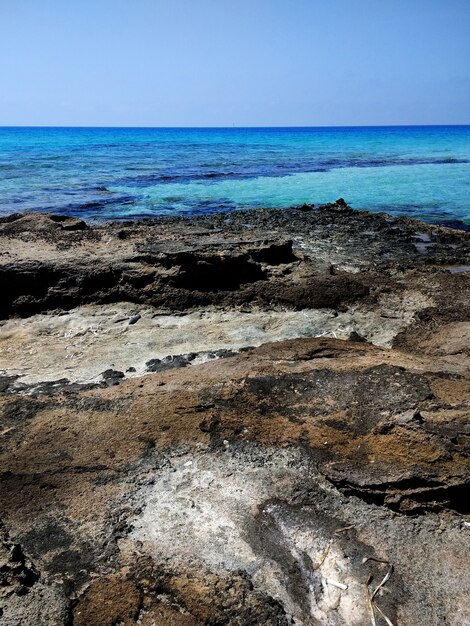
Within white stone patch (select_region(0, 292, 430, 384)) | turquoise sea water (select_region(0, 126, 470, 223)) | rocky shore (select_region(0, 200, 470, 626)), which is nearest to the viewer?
rocky shore (select_region(0, 200, 470, 626))

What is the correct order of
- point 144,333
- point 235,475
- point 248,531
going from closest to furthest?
point 248,531 < point 235,475 < point 144,333

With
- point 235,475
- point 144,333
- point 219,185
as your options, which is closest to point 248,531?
point 235,475

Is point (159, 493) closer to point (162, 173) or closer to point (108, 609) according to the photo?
point (108, 609)

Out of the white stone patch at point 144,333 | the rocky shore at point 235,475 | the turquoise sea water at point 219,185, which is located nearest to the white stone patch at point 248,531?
the rocky shore at point 235,475

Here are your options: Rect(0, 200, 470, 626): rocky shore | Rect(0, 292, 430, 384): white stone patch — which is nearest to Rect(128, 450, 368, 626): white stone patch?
Rect(0, 200, 470, 626): rocky shore

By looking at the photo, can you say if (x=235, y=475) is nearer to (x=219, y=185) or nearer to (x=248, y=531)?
(x=248, y=531)

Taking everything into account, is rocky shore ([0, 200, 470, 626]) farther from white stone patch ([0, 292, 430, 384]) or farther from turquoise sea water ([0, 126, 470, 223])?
turquoise sea water ([0, 126, 470, 223])

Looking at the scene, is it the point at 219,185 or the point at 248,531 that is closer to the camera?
the point at 248,531

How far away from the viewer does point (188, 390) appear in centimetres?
508

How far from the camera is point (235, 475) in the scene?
4.07 m

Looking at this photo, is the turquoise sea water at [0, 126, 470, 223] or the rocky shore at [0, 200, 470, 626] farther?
the turquoise sea water at [0, 126, 470, 223]

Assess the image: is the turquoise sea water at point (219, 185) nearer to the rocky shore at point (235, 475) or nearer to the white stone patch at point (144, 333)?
the white stone patch at point (144, 333)

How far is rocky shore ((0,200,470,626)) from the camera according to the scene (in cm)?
314

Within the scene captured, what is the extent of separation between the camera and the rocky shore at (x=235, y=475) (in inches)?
124
